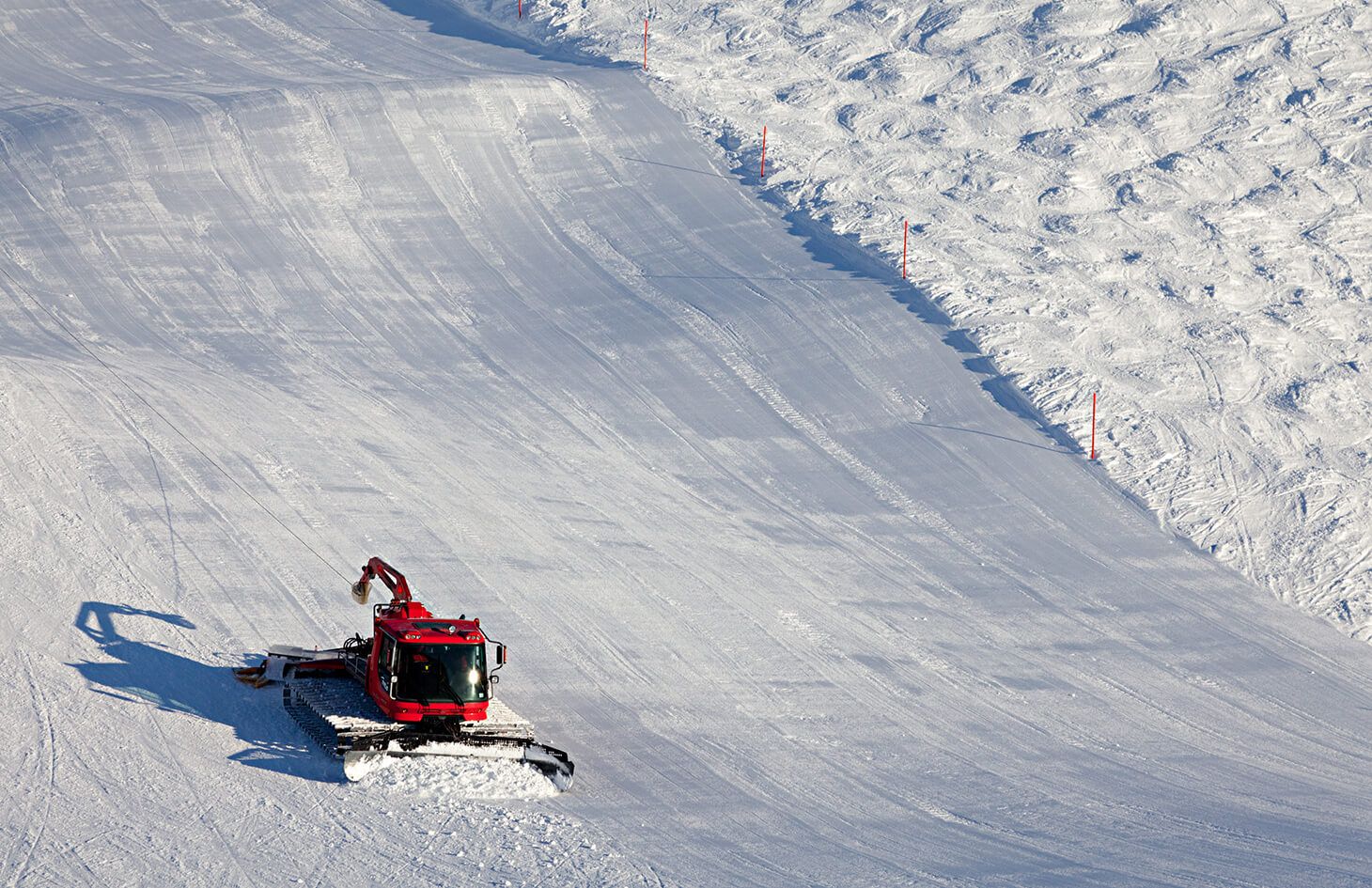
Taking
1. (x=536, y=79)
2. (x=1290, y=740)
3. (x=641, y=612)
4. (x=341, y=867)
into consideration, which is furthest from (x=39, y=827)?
(x=536, y=79)

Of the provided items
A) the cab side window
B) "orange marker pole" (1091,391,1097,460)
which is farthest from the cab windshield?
"orange marker pole" (1091,391,1097,460)

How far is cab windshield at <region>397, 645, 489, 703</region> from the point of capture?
14906 mm

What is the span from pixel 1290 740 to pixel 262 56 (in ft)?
90.5

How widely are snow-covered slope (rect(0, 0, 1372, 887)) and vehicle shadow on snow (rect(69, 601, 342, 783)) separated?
6 centimetres

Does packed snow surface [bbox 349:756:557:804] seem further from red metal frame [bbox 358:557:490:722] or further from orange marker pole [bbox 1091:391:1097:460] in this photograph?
orange marker pole [bbox 1091:391:1097:460]

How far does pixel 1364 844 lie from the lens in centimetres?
1445

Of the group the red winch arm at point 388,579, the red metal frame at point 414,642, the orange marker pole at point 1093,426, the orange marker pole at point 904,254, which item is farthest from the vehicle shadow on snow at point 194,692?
the orange marker pole at point 904,254

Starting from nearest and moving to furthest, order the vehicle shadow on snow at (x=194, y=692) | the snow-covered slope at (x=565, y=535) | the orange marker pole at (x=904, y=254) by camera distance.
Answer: the snow-covered slope at (x=565, y=535) → the vehicle shadow on snow at (x=194, y=692) → the orange marker pole at (x=904, y=254)

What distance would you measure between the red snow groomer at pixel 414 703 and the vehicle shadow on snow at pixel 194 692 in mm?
237

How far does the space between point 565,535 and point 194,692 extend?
6053 mm

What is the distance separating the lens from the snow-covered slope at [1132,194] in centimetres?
2320

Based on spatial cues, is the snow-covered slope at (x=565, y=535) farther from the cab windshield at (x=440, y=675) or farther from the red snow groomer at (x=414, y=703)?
the cab windshield at (x=440, y=675)

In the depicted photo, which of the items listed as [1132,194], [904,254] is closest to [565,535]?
[904,254]

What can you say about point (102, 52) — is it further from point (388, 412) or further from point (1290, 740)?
point (1290, 740)
